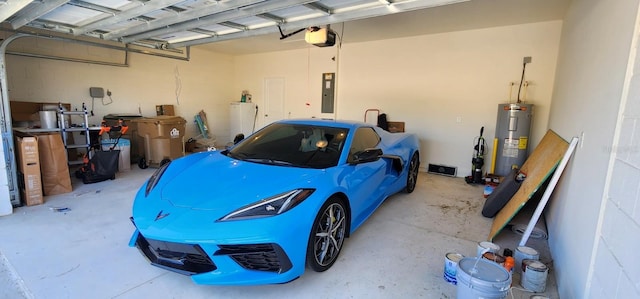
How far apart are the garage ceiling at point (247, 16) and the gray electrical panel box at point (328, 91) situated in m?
1.39

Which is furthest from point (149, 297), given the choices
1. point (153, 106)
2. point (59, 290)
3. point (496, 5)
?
point (153, 106)

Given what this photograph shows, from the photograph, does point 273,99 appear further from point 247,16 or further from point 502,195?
point 502,195

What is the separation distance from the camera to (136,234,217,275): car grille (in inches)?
65.9

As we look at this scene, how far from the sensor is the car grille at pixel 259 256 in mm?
1650

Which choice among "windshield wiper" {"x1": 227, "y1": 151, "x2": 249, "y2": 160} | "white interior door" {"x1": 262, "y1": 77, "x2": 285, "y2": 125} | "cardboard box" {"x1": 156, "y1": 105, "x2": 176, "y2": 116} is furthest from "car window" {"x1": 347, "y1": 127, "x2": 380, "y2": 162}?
"cardboard box" {"x1": 156, "y1": 105, "x2": 176, "y2": 116}

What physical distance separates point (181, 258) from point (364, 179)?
1.54 metres

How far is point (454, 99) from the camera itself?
5344 mm

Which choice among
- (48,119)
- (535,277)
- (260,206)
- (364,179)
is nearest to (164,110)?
(48,119)

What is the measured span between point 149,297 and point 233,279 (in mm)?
614

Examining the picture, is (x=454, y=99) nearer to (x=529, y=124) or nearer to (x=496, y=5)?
(x=529, y=124)

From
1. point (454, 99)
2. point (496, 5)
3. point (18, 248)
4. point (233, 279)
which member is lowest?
point (18, 248)

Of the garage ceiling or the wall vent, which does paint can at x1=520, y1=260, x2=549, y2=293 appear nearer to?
the garage ceiling

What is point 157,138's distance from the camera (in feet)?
17.4

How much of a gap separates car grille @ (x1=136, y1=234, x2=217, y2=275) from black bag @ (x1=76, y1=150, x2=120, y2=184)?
3313mm
